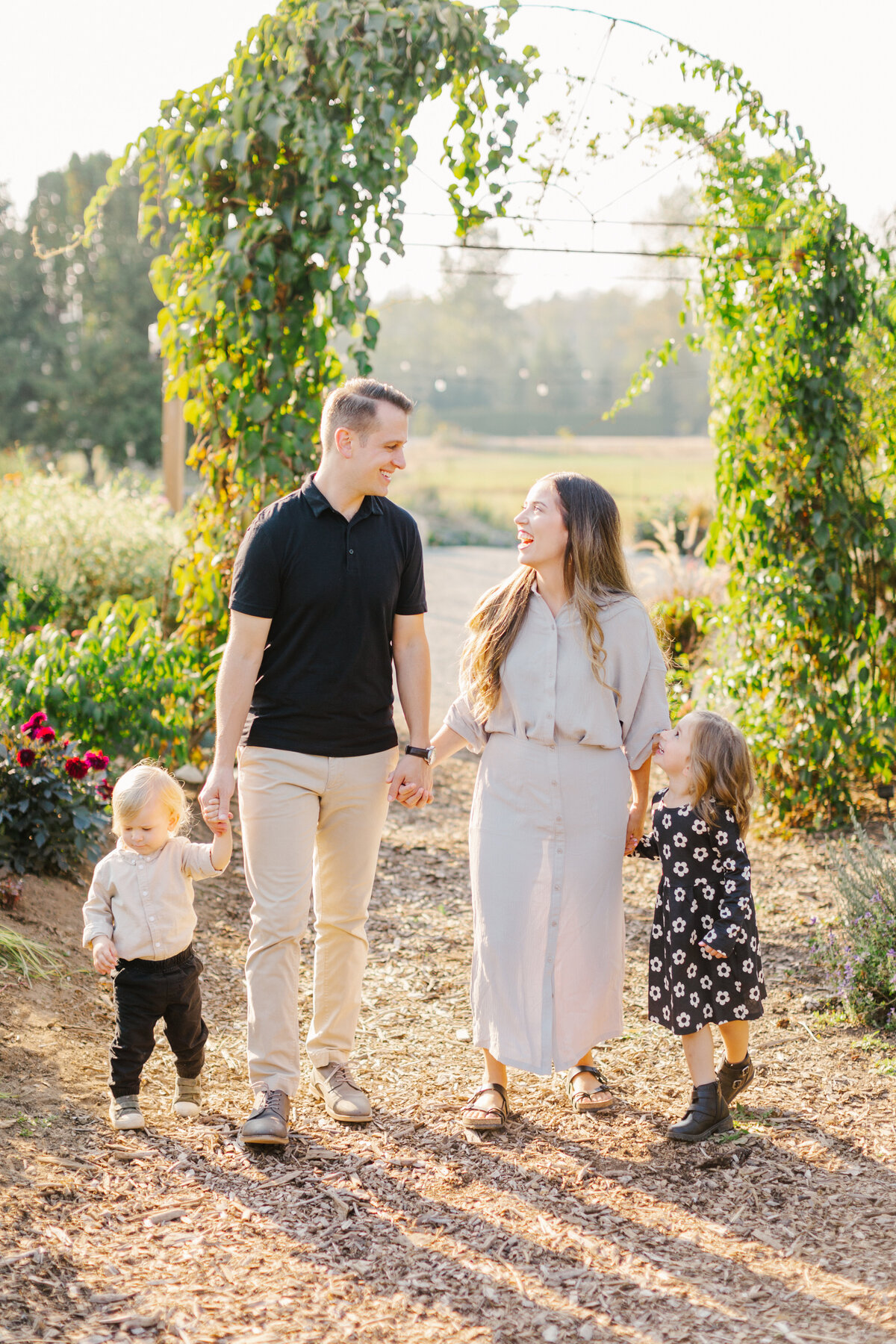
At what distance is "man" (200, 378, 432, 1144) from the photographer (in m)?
2.66

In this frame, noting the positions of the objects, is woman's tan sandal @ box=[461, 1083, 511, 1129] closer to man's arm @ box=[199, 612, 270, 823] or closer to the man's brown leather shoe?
the man's brown leather shoe

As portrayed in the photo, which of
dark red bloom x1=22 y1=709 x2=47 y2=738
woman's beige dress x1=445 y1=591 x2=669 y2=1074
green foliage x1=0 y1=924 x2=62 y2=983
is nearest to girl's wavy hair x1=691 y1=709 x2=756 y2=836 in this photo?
woman's beige dress x1=445 y1=591 x2=669 y2=1074

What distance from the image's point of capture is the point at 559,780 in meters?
2.72

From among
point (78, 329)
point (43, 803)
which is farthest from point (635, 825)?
point (78, 329)

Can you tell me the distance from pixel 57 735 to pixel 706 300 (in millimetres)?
3259

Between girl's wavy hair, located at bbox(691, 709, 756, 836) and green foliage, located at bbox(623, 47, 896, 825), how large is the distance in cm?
233

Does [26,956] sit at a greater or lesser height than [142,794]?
lesser

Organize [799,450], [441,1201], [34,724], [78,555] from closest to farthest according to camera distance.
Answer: [441,1201], [34,724], [799,450], [78,555]

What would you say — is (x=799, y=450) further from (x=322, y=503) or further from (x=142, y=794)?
(x=142, y=794)

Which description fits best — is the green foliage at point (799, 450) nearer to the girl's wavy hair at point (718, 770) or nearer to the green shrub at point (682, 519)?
the girl's wavy hair at point (718, 770)

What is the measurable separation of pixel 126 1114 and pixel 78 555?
5030 mm

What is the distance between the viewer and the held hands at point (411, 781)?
9.35 feet

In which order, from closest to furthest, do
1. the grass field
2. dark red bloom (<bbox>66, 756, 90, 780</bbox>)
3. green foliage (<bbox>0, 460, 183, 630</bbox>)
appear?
1. dark red bloom (<bbox>66, 756, 90, 780</bbox>)
2. green foliage (<bbox>0, 460, 183, 630</bbox>)
3. the grass field

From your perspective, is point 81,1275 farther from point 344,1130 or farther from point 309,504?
point 309,504
